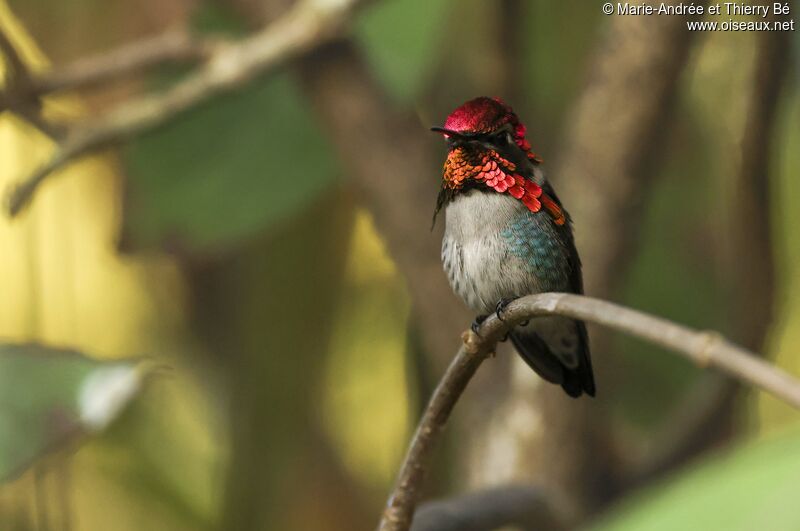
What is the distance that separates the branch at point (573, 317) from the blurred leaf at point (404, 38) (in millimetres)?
465

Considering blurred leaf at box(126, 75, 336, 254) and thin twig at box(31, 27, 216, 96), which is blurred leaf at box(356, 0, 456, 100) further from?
blurred leaf at box(126, 75, 336, 254)

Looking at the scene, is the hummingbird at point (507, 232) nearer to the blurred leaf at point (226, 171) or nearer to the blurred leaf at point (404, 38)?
the blurred leaf at point (404, 38)

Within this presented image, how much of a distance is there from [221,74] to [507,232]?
2.23 ft

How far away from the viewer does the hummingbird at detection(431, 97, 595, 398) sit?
1.62 feet

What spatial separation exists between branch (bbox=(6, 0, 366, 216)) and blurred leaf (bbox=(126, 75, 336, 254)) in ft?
0.48

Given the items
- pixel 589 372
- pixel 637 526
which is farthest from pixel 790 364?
pixel 637 526

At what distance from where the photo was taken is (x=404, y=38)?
0.96m

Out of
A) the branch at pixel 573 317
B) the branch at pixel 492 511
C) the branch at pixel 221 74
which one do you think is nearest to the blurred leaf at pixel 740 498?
the branch at pixel 573 317

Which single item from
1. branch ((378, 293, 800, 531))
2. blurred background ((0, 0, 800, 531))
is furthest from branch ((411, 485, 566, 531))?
blurred background ((0, 0, 800, 531))

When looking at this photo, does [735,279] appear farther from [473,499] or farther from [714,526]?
[714,526]

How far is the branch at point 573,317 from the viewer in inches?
11.0

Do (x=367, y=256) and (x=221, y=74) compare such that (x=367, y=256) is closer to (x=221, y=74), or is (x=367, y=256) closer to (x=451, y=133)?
(x=221, y=74)

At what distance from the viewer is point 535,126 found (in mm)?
1502

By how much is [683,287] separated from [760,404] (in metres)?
0.20
